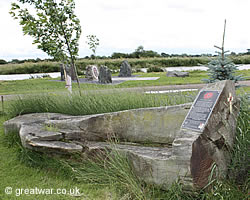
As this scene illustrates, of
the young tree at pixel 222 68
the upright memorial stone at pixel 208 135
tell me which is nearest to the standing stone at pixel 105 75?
the young tree at pixel 222 68

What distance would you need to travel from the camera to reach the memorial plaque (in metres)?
3.10

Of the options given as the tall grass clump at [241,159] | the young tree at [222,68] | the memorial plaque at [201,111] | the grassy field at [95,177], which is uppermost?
the young tree at [222,68]

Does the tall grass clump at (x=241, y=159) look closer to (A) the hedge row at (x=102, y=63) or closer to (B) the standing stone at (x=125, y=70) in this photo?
(B) the standing stone at (x=125, y=70)

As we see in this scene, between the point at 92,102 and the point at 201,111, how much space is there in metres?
2.77

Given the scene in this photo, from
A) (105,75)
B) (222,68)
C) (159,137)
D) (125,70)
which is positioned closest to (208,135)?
(159,137)

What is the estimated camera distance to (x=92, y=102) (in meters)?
5.50

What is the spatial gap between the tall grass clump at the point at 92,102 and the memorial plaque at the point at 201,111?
1610mm

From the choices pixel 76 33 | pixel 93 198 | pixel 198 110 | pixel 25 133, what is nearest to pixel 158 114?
pixel 198 110

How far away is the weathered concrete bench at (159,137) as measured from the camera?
295 centimetres

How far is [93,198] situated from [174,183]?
1015mm

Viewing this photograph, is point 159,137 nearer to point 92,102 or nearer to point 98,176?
point 98,176

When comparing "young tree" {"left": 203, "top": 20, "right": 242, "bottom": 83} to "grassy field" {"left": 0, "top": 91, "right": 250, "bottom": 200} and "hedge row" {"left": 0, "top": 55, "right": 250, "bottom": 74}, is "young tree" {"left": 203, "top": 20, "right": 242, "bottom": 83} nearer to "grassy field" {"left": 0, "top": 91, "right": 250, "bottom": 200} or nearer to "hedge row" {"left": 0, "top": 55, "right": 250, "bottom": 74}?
"grassy field" {"left": 0, "top": 91, "right": 250, "bottom": 200}

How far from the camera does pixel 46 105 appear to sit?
20.0ft

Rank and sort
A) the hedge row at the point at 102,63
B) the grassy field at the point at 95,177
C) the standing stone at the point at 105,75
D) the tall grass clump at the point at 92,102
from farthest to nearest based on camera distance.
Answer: the hedge row at the point at 102,63, the standing stone at the point at 105,75, the tall grass clump at the point at 92,102, the grassy field at the point at 95,177
